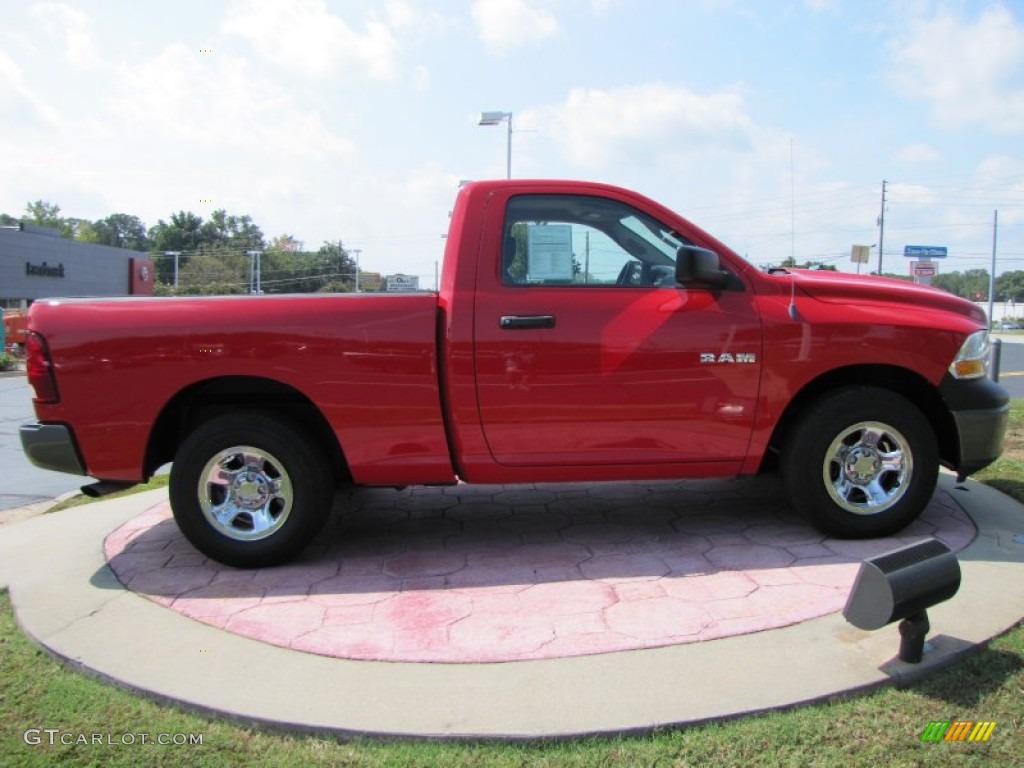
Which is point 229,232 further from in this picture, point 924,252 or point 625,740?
point 625,740

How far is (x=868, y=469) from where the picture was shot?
407 centimetres

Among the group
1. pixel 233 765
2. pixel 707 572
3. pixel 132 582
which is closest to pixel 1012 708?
pixel 707 572

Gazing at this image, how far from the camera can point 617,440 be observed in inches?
156

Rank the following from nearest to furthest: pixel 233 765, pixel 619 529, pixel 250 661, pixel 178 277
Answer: pixel 233 765 < pixel 250 661 < pixel 619 529 < pixel 178 277

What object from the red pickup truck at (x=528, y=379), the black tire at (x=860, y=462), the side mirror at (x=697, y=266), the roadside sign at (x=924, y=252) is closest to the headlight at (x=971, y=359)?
the red pickup truck at (x=528, y=379)

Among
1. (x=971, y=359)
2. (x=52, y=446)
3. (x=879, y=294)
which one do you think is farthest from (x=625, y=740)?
(x=52, y=446)

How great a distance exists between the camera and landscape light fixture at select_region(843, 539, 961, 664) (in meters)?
2.58

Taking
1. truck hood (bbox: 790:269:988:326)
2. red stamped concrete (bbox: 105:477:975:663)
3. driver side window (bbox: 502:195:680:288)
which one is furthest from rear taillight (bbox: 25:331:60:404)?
truck hood (bbox: 790:269:988:326)

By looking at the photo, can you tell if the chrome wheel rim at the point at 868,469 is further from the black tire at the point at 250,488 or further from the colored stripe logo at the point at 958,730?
the black tire at the point at 250,488

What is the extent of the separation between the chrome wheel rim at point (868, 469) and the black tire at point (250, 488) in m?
2.73

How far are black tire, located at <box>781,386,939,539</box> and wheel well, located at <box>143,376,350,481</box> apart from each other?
2.52 metres

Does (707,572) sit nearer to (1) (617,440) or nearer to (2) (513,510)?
(1) (617,440)

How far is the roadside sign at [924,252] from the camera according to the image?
2420 centimetres

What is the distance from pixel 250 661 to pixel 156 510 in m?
2.66
